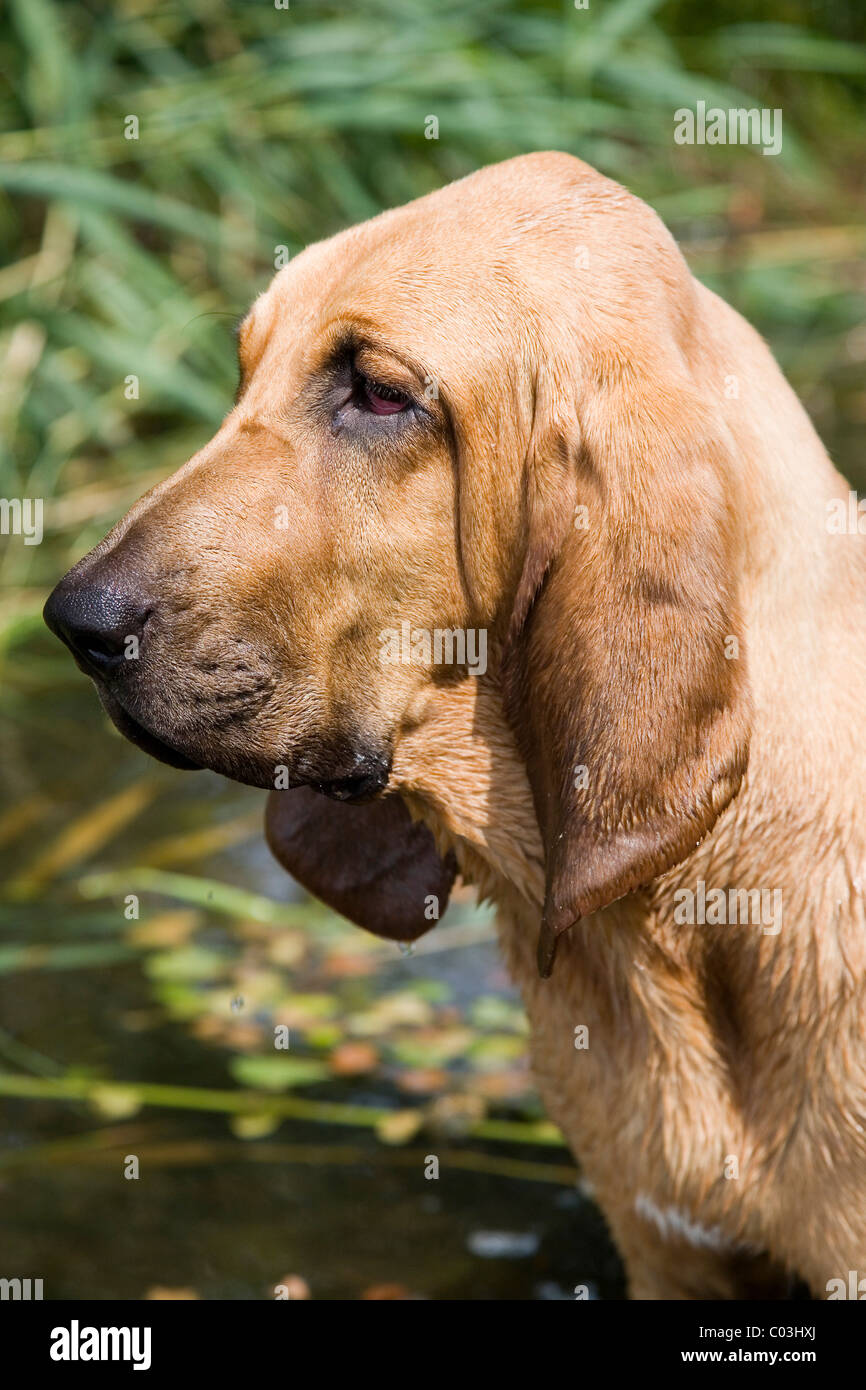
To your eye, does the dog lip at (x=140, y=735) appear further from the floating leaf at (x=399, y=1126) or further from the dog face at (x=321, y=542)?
the floating leaf at (x=399, y=1126)

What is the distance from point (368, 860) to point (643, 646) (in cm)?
100

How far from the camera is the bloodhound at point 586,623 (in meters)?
2.58

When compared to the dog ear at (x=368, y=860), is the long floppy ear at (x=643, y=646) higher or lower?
higher

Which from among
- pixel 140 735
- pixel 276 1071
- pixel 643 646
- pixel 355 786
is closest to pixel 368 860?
pixel 355 786

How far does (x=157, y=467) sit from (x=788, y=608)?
5115 mm

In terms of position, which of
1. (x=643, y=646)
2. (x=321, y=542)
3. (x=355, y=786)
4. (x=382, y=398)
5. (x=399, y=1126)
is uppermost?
(x=382, y=398)

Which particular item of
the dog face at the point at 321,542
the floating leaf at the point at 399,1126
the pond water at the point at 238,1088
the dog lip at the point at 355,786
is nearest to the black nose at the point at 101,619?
the dog face at the point at 321,542

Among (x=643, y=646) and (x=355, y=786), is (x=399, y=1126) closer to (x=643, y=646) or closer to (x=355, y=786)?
(x=355, y=786)

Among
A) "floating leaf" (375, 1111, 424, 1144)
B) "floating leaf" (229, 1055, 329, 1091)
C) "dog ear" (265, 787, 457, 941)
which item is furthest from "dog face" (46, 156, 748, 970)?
"floating leaf" (229, 1055, 329, 1091)

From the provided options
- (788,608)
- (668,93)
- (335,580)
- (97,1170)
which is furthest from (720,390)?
(668,93)

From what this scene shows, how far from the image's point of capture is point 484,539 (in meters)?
2.76

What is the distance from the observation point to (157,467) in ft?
24.2

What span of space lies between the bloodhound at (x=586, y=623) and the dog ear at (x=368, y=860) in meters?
0.38

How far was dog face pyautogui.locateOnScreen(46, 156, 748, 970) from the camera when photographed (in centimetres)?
256
